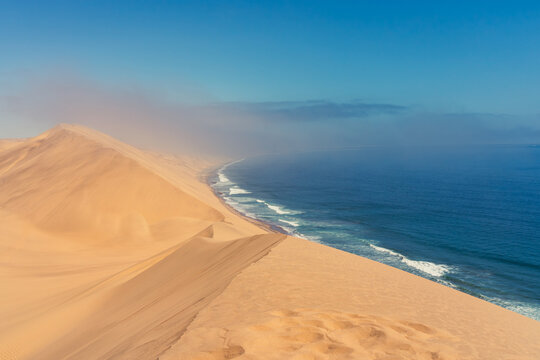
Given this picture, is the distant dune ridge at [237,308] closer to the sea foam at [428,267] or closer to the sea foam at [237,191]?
the sea foam at [428,267]

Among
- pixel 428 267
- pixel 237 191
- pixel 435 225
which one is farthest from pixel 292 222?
pixel 237 191

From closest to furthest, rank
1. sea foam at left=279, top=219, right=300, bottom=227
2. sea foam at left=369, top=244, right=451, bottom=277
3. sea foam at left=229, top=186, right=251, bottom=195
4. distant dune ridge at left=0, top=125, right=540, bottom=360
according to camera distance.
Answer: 1. distant dune ridge at left=0, top=125, right=540, bottom=360
2. sea foam at left=369, top=244, right=451, bottom=277
3. sea foam at left=279, top=219, right=300, bottom=227
4. sea foam at left=229, top=186, right=251, bottom=195

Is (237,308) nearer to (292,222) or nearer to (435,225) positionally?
(292,222)

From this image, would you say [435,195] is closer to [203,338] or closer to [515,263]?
[515,263]

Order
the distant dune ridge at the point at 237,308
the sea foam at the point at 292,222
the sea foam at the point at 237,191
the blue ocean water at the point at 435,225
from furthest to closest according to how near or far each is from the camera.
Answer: the sea foam at the point at 237,191 → the sea foam at the point at 292,222 → the blue ocean water at the point at 435,225 → the distant dune ridge at the point at 237,308

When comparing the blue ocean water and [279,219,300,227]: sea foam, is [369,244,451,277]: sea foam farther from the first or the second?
[279,219,300,227]: sea foam

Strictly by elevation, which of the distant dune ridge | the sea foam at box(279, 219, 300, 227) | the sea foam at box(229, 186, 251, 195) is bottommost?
the sea foam at box(229, 186, 251, 195)

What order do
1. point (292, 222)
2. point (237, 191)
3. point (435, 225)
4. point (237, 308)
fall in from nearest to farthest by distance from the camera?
1. point (237, 308)
2. point (435, 225)
3. point (292, 222)
4. point (237, 191)

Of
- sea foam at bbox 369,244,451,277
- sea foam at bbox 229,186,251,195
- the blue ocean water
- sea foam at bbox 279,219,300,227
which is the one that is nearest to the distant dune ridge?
sea foam at bbox 369,244,451,277

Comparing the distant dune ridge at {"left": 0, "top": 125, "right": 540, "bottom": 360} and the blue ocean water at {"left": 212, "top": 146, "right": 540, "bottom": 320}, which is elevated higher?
the distant dune ridge at {"left": 0, "top": 125, "right": 540, "bottom": 360}

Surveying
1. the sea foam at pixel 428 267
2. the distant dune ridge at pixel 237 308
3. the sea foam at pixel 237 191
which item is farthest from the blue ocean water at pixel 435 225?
the distant dune ridge at pixel 237 308

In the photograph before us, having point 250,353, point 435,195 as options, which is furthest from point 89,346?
point 435,195
